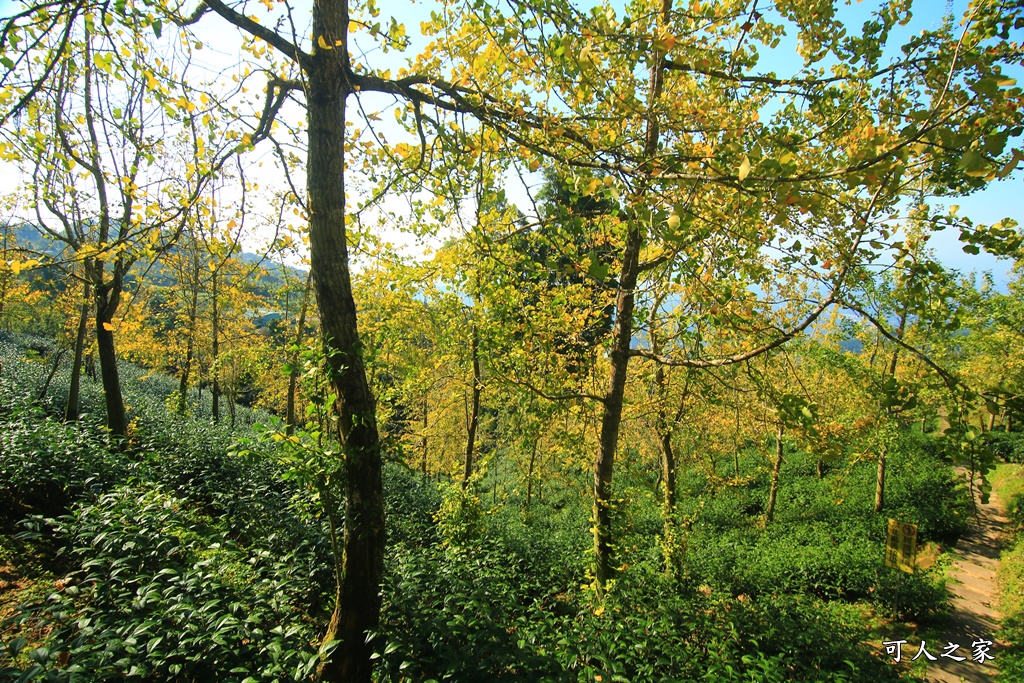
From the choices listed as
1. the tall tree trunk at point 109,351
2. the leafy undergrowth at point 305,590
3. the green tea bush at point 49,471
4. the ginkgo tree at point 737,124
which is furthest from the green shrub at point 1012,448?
the tall tree trunk at point 109,351

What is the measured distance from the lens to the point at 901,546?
7.47 metres

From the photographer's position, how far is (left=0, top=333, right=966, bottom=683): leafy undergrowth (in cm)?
306

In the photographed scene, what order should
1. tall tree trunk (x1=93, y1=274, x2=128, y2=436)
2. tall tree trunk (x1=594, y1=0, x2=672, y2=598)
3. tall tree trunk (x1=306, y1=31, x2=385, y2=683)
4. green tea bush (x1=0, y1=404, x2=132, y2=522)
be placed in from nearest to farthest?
tall tree trunk (x1=306, y1=31, x2=385, y2=683) → tall tree trunk (x1=594, y1=0, x2=672, y2=598) → green tea bush (x1=0, y1=404, x2=132, y2=522) → tall tree trunk (x1=93, y1=274, x2=128, y2=436)

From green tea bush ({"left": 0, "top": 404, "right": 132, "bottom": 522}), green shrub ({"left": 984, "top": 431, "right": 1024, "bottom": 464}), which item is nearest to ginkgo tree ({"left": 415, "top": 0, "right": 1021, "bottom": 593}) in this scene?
green tea bush ({"left": 0, "top": 404, "right": 132, "bottom": 522})

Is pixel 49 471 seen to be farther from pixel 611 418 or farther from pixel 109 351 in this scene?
pixel 611 418

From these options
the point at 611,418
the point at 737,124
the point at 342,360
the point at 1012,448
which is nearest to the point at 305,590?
the point at 342,360

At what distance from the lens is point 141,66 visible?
9.49ft

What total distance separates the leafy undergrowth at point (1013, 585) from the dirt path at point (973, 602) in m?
0.21

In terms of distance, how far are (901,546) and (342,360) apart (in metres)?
9.38

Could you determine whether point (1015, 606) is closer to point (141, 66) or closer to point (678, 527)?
point (678, 527)

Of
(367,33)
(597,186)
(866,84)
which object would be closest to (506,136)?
(597,186)

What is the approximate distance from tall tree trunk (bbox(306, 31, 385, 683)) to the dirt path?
25.9 ft

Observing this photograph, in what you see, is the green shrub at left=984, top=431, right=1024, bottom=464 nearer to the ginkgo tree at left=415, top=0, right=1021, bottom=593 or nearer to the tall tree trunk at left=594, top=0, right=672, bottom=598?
the tall tree trunk at left=594, top=0, right=672, bottom=598

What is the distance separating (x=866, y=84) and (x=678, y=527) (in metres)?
6.79
